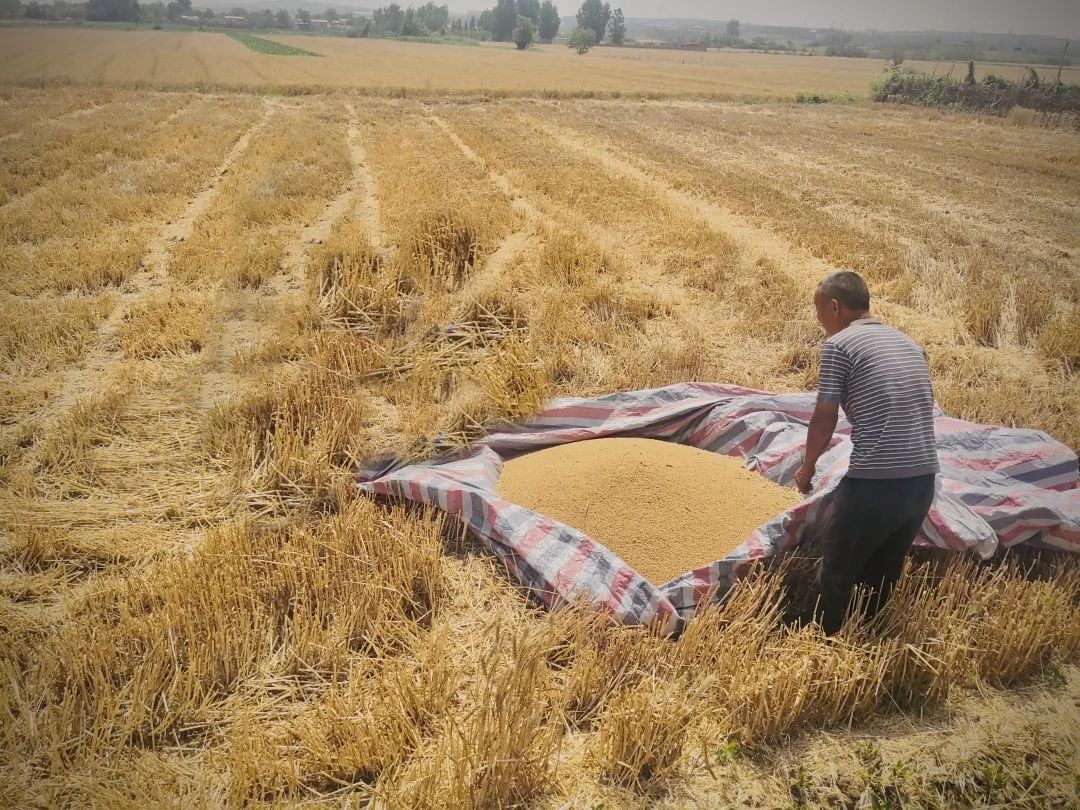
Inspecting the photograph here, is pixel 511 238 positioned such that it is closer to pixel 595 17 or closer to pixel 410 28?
pixel 410 28

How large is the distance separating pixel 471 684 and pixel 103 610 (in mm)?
1713

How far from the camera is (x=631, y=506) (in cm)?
363

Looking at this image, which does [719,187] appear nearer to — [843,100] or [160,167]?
[160,167]

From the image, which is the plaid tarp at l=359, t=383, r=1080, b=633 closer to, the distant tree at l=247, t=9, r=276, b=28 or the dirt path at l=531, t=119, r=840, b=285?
the dirt path at l=531, t=119, r=840, b=285

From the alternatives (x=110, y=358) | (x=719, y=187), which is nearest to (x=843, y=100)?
(x=719, y=187)

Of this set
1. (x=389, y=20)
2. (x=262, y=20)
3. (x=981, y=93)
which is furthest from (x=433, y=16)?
(x=981, y=93)

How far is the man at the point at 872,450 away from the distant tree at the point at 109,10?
7631 centimetres

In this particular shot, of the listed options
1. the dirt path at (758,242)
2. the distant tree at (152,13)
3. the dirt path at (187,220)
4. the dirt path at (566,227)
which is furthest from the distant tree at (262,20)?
the dirt path at (566,227)

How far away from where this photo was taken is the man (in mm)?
2811

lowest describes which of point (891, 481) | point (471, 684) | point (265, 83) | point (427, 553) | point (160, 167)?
point (471, 684)

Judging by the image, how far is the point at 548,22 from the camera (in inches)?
5271

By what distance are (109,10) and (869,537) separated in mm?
77739

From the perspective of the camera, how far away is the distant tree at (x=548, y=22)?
132600mm

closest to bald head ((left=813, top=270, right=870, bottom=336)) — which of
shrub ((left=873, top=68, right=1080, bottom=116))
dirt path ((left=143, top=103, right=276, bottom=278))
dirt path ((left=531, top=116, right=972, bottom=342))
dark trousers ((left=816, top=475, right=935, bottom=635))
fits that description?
dark trousers ((left=816, top=475, right=935, bottom=635))
